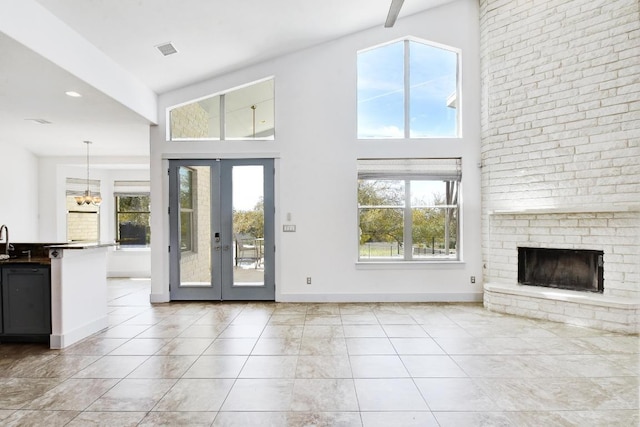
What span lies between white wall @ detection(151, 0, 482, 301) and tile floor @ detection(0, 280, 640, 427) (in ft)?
3.22

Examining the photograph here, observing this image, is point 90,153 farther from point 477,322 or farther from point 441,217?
point 477,322

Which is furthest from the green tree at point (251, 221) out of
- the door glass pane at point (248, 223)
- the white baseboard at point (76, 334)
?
the white baseboard at point (76, 334)

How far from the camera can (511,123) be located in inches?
214

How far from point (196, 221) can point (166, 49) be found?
2539mm

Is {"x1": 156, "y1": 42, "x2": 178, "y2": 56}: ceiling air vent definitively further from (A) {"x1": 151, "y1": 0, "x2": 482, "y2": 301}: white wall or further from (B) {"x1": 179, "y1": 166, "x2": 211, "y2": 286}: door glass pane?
(B) {"x1": 179, "y1": 166, "x2": 211, "y2": 286}: door glass pane

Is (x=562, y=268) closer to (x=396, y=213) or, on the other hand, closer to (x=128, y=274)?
(x=396, y=213)

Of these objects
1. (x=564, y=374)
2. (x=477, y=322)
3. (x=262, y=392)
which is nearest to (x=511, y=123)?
Result: (x=477, y=322)

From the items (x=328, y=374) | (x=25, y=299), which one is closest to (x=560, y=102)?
(x=328, y=374)

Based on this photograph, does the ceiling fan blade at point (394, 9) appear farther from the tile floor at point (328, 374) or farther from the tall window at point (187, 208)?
the tall window at point (187, 208)

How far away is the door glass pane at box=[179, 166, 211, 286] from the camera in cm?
594

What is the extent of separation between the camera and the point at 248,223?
19.5 feet

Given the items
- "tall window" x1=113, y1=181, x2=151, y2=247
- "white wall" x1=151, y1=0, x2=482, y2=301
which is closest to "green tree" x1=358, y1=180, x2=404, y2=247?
"white wall" x1=151, y1=0, x2=482, y2=301

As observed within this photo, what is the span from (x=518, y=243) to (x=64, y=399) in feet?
18.2

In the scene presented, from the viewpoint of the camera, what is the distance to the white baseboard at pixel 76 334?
3.91 m
